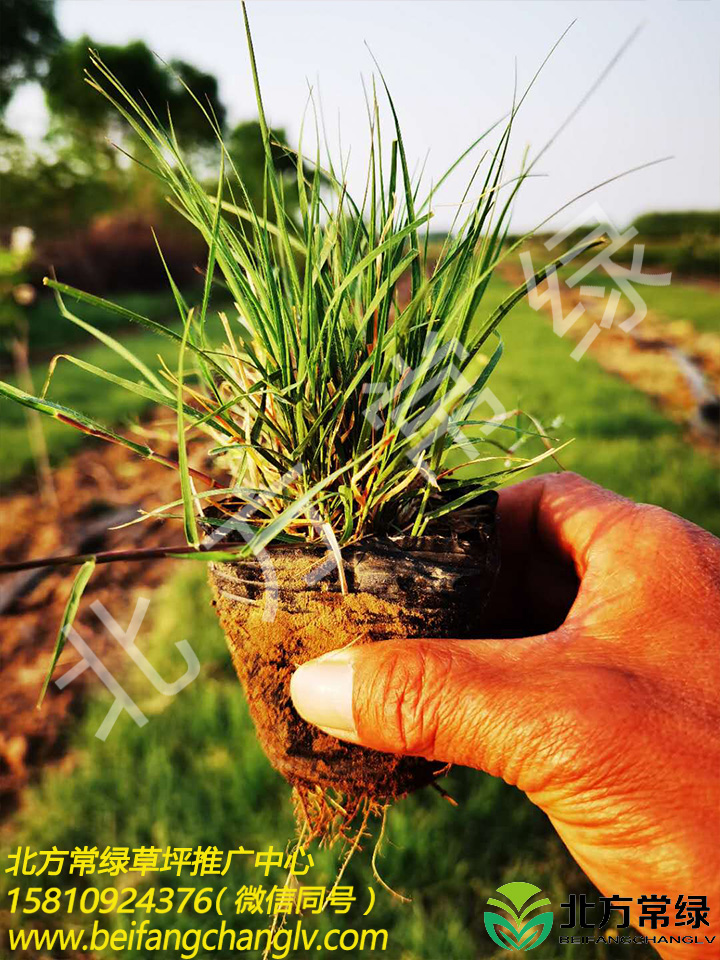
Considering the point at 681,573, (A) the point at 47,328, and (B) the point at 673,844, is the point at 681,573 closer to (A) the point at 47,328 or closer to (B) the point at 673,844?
(B) the point at 673,844

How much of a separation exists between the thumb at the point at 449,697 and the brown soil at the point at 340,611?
1.5 inches

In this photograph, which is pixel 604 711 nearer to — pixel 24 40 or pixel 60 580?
pixel 60 580

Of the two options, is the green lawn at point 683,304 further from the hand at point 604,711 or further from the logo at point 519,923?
the hand at point 604,711

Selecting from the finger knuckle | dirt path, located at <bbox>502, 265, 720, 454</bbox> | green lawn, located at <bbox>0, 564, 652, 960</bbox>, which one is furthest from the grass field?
dirt path, located at <bbox>502, 265, 720, 454</bbox>

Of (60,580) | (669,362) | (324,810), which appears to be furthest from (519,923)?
(669,362)

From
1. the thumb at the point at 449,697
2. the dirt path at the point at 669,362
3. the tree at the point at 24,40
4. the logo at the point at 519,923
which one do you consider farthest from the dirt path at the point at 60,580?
the tree at the point at 24,40

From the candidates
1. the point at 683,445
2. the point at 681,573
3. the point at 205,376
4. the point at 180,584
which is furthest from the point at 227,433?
the point at 683,445

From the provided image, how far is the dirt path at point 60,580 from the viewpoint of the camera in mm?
2693

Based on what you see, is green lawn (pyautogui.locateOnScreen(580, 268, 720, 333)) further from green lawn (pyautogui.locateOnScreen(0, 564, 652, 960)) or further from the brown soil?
the brown soil

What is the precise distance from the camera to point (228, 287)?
3.48ft

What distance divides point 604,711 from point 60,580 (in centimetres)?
366

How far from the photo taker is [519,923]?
166 centimetres

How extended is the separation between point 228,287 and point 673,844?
987mm

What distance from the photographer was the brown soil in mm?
976
